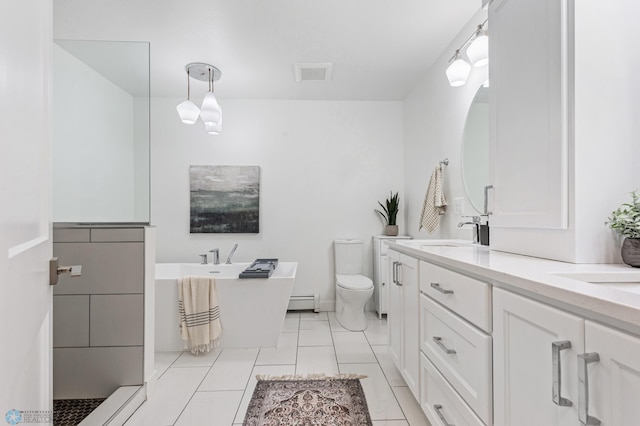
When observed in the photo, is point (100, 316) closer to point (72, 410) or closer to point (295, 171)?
point (72, 410)

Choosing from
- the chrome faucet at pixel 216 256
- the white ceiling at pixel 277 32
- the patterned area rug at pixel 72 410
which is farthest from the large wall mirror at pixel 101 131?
the chrome faucet at pixel 216 256

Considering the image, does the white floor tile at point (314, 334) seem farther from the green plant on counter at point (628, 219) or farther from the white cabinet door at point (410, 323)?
the green plant on counter at point (628, 219)

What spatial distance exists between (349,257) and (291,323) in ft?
3.08

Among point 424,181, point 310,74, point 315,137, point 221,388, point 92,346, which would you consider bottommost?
point 221,388

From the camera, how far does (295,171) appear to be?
3.67 m

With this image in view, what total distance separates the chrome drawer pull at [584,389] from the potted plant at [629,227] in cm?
64

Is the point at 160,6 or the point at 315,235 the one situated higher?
the point at 160,6

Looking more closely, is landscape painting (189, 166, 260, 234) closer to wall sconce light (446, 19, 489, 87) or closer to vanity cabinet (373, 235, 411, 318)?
vanity cabinet (373, 235, 411, 318)

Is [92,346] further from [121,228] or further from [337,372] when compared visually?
[337,372]

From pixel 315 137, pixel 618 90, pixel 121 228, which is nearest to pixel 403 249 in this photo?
pixel 618 90

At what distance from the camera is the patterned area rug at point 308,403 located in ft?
5.37

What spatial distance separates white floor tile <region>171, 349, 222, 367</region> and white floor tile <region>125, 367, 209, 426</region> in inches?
2.5

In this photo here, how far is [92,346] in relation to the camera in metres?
1.81

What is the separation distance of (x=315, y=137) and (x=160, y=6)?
6.45ft
